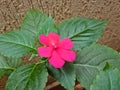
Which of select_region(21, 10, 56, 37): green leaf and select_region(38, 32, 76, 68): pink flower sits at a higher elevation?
select_region(21, 10, 56, 37): green leaf

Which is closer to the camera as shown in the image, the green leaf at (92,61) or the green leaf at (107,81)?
the green leaf at (107,81)

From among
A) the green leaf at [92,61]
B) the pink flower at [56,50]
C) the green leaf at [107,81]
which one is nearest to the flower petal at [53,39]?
the pink flower at [56,50]

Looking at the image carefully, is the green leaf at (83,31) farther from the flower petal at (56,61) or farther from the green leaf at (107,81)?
the green leaf at (107,81)

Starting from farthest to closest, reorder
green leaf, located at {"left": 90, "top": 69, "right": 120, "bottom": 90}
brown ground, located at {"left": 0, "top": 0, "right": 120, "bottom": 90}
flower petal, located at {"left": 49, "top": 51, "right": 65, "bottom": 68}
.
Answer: brown ground, located at {"left": 0, "top": 0, "right": 120, "bottom": 90} < flower petal, located at {"left": 49, "top": 51, "right": 65, "bottom": 68} < green leaf, located at {"left": 90, "top": 69, "right": 120, "bottom": 90}

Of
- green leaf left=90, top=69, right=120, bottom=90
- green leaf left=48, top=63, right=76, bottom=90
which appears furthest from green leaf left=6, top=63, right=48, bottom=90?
green leaf left=90, top=69, right=120, bottom=90

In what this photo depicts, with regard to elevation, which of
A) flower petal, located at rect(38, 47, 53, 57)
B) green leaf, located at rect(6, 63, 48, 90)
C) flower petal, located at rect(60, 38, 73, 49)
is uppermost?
flower petal, located at rect(60, 38, 73, 49)

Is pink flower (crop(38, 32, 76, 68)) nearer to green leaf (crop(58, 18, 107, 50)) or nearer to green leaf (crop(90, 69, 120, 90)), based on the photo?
green leaf (crop(58, 18, 107, 50))

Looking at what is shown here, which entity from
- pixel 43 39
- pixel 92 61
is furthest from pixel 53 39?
pixel 92 61
